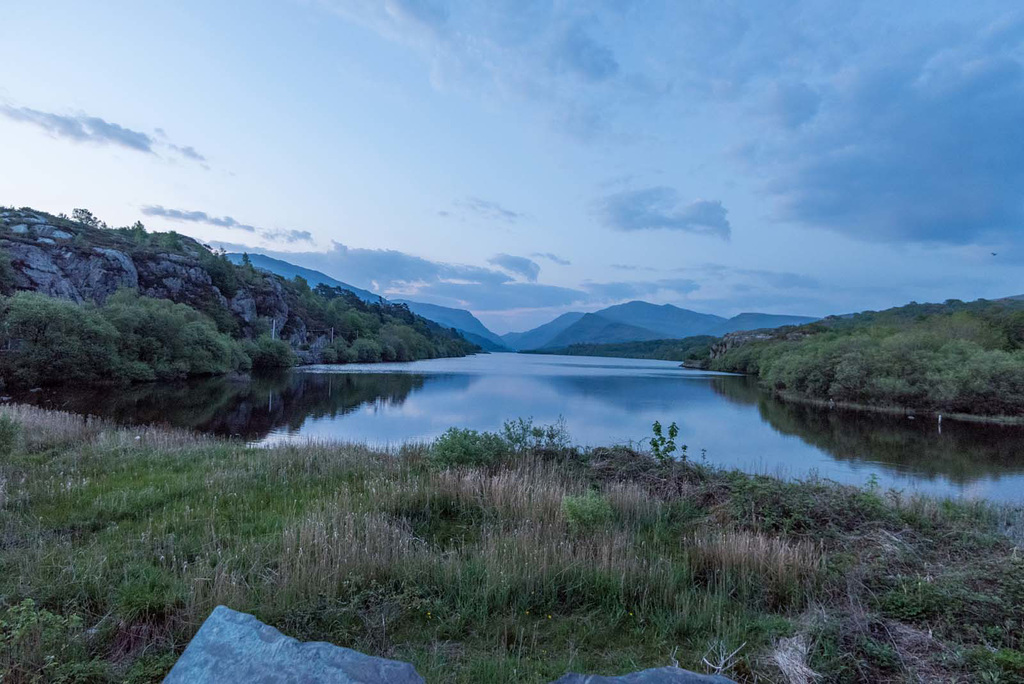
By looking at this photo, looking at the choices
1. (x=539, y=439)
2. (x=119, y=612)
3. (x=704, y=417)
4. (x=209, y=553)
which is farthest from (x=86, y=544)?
(x=704, y=417)

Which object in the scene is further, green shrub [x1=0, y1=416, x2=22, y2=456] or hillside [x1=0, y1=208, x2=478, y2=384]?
hillside [x1=0, y1=208, x2=478, y2=384]

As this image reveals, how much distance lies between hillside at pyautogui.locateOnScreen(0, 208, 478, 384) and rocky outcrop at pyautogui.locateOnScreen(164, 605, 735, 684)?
144 feet

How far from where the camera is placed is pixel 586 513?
7340mm

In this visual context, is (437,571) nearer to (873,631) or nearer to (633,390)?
(873,631)

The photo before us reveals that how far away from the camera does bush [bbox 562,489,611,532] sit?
23.7ft

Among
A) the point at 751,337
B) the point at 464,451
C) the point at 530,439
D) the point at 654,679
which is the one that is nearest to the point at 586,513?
the point at 464,451

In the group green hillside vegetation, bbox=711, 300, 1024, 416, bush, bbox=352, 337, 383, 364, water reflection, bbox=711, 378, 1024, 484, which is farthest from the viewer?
bush, bbox=352, 337, 383, 364

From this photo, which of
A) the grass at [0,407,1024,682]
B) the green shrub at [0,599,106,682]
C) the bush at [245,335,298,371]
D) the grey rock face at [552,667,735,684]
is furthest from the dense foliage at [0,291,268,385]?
the grey rock face at [552,667,735,684]

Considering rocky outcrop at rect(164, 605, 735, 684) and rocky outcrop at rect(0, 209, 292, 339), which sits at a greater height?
rocky outcrop at rect(0, 209, 292, 339)

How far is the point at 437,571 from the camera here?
510cm

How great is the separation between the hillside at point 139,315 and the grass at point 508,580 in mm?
36134

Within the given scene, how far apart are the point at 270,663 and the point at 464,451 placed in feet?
28.7

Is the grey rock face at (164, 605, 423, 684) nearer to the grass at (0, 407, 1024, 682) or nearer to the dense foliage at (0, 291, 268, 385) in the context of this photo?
the grass at (0, 407, 1024, 682)

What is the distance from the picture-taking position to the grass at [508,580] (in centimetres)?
386
